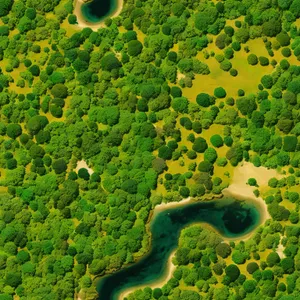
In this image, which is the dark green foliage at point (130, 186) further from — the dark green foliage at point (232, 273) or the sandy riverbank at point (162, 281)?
the dark green foliage at point (232, 273)

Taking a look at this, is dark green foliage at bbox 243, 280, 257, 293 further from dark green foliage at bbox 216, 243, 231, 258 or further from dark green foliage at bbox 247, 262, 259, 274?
dark green foliage at bbox 216, 243, 231, 258

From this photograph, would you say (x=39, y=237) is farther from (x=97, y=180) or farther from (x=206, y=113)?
(x=206, y=113)

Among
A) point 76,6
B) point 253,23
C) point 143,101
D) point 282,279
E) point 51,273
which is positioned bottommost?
point 282,279

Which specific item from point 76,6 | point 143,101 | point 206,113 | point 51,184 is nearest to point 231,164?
point 206,113

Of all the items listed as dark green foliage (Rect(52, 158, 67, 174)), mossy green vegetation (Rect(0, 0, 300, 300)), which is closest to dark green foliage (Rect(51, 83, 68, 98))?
mossy green vegetation (Rect(0, 0, 300, 300))

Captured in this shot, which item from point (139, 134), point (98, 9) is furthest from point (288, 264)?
point (98, 9)

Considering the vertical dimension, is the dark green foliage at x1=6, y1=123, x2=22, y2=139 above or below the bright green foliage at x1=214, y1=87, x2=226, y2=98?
above

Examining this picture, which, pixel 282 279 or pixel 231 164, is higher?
pixel 231 164
